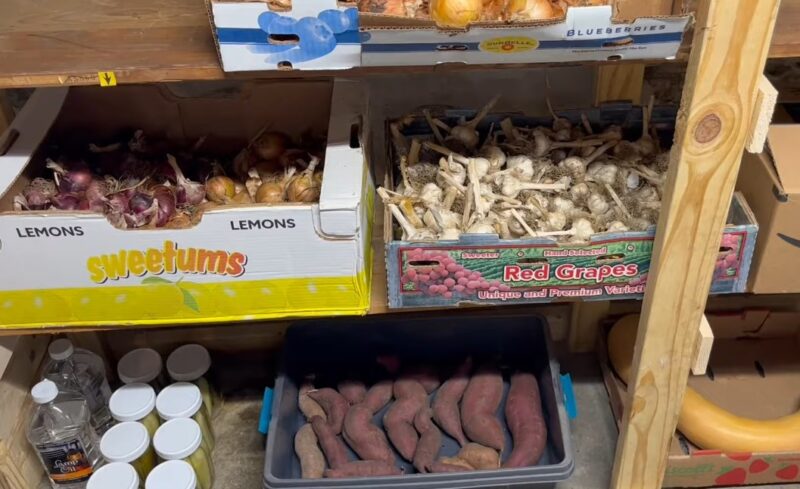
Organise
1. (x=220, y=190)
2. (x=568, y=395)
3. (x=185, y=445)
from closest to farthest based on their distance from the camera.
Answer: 1. (x=220, y=190)
2. (x=185, y=445)
3. (x=568, y=395)

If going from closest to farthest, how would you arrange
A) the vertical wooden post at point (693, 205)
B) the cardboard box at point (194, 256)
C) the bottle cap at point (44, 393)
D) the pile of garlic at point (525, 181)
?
the vertical wooden post at point (693, 205) → the cardboard box at point (194, 256) → the pile of garlic at point (525, 181) → the bottle cap at point (44, 393)

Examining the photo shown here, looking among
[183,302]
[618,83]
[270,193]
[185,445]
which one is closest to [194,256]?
[183,302]

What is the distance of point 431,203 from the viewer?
122 cm

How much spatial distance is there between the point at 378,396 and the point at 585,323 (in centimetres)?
47

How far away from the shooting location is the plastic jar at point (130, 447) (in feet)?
4.59

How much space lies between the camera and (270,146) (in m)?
1.35

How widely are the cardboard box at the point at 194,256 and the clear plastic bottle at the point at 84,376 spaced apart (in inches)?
9.7

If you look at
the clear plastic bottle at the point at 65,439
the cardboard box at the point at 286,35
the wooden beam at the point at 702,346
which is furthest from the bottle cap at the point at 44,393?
the wooden beam at the point at 702,346

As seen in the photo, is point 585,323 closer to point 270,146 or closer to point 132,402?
point 270,146

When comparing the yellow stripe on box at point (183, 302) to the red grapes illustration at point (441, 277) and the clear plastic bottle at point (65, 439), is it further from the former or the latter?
the clear plastic bottle at point (65, 439)

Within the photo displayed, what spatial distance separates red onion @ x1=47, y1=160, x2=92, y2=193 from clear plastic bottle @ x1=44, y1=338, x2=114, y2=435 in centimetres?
32

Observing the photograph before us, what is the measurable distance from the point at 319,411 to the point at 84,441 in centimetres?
42

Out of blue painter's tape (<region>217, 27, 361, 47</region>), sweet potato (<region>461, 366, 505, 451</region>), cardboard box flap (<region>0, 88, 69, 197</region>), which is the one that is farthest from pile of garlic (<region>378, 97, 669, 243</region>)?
cardboard box flap (<region>0, 88, 69, 197</region>)

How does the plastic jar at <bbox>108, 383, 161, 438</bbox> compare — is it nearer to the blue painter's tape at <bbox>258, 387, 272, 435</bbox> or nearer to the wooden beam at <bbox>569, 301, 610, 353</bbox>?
the blue painter's tape at <bbox>258, 387, 272, 435</bbox>
